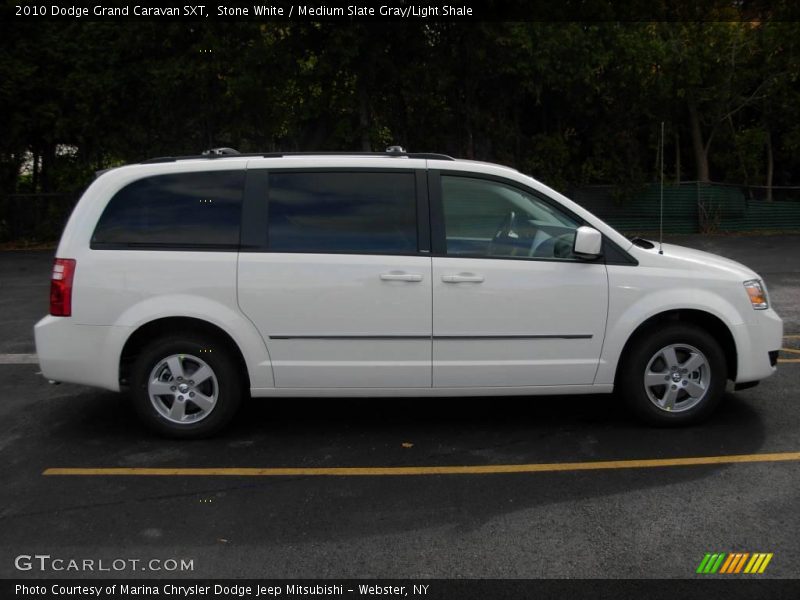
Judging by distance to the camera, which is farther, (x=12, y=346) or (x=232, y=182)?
(x=12, y=346)

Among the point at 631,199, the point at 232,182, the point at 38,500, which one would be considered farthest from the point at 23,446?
the point at 631,199

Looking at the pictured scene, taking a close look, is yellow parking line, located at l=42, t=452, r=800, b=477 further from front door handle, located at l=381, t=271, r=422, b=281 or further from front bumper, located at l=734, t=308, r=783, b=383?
front door handle, located at l=381, t=271, r=422, b=281

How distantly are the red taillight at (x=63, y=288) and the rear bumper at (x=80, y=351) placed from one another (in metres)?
0.06

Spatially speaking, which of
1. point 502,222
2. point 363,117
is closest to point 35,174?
point 363,117

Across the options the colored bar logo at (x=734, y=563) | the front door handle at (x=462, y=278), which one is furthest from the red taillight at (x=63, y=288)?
the colored bar logo at (x=734, y=563)

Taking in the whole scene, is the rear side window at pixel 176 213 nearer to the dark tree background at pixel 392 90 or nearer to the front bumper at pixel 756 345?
the front bumper at pixel 756 345

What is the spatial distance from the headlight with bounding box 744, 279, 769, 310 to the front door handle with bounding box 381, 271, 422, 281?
7.37ft

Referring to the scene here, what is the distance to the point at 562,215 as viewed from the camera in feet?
18.1

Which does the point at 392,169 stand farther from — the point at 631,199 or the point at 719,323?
the point at 631,199

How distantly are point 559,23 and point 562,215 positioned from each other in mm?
13263

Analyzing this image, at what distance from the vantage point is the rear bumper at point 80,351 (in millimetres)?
5305

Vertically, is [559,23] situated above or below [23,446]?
above

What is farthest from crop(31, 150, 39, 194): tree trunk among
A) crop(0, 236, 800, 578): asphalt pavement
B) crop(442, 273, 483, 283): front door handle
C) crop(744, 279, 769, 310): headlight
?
crop(744, 279, 769, 310): headlight
